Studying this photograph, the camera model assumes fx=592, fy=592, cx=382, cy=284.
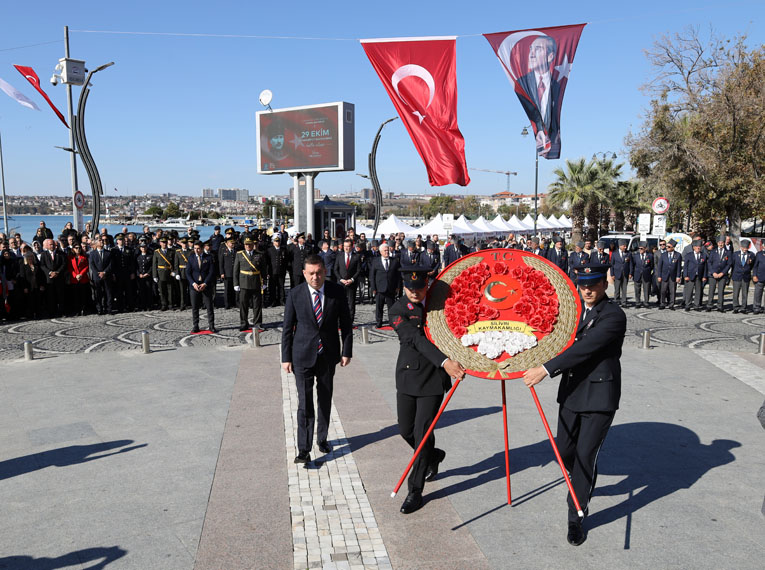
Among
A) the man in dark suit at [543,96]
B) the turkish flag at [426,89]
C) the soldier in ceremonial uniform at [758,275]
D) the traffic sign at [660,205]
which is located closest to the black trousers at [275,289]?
the turkish flag at [426,89]

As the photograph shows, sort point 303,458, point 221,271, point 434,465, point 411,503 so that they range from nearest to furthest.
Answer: point 411,503
point 434,465
point 303,458
point 221,271

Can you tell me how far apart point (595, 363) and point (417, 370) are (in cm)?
137

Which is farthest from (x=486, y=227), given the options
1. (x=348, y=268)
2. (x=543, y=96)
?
(x=543, y=96)

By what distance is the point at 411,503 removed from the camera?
4754mm

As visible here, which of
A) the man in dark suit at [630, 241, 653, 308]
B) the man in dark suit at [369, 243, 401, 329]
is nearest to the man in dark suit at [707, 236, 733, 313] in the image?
the man in dark suit at [630, 241, 653, 308]

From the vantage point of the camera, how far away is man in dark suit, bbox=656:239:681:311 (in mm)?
15750

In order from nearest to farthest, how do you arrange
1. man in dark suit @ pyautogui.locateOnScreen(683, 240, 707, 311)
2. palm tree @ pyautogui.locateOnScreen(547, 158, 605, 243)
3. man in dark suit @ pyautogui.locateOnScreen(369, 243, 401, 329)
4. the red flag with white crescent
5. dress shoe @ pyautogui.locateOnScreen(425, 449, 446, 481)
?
dress shoe @ pyautogui.locateOnScreen(425, 449, 446, 481) → the red flag with white crescent → man in dark suit @ pyautogui.locateOnScreen(369, 243, 401, 329) → man in dark suit @ pyautogui.locateOnScreen(683, 240, 707, 311) → palm tree @ pyautogui.locateOnScreen(547, 158, 605, 243)

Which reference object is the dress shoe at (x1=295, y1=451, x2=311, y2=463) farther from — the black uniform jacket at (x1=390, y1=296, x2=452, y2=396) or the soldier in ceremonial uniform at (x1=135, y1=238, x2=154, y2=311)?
the soldier in ceremonial uniform at (x1=135, y1=238, x2=154, y2=311)

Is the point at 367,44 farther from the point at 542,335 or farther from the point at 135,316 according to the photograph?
the point at 135,316

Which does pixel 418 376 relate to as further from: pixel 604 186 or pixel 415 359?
pixel 604 186

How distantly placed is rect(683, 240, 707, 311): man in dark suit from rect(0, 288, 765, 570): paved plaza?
6.88 m

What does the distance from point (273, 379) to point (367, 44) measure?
4791mm

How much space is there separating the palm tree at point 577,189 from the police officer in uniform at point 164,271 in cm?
3313

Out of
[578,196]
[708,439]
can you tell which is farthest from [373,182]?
[708,439]
